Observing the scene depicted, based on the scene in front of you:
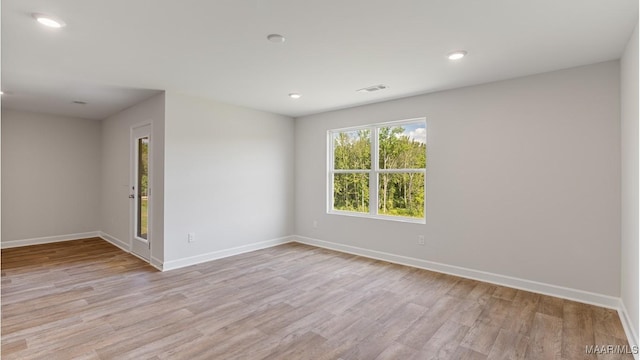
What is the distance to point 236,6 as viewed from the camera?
2.08 m

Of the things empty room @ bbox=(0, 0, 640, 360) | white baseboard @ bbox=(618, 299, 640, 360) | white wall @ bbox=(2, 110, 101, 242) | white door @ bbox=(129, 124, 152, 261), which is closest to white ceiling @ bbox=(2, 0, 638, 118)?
empty room @ bbox=(0, 0, 640, 360)

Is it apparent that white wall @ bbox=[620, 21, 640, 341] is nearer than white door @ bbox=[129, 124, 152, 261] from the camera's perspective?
Yes

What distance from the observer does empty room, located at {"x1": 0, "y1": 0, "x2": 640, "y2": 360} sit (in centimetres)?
232

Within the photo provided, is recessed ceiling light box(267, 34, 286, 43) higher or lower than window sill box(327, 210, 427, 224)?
higher

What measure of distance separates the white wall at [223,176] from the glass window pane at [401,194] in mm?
1957

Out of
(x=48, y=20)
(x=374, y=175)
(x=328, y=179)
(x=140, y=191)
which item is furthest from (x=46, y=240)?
Result: (x=374, y=175)

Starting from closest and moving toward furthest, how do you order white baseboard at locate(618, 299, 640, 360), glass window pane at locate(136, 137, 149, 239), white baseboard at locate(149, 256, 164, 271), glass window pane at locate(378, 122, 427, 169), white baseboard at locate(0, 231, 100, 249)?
white baseboard at locate(618, 299, 640, 360) → white baseboard at locate(149, 256, 164, 271) → glass window pane at locate(378, 122, 427, 169) → glass window pane at locate(136, 137, 149, 239) → white baseboard at locate(0, 231, 100, 249)

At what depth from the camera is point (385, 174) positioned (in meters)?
4.88

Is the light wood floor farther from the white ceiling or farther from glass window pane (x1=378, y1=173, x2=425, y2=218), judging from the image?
the white ceiling

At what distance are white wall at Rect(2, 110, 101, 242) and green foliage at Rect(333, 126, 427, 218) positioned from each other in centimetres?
522

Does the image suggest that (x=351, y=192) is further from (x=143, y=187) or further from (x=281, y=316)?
(x=143, y=187)

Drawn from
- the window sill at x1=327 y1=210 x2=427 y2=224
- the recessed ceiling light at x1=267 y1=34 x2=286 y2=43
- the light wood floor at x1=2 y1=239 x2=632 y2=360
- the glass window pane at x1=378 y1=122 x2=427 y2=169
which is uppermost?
the recessed ceiling light at x1=267 y1=34 x2=286 y2=43

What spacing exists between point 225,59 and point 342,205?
3.24 metres

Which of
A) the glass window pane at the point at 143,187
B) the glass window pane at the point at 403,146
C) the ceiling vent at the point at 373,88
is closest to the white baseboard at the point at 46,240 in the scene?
the glass window pane at the point at 143,187
